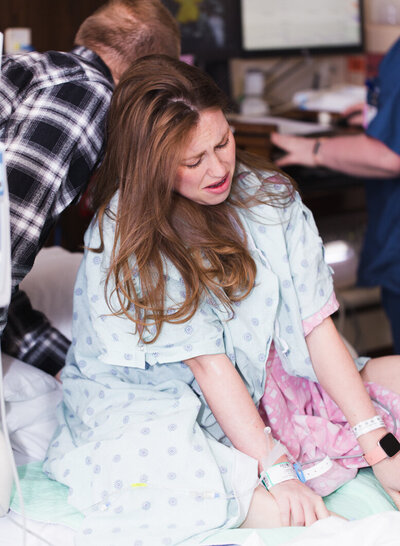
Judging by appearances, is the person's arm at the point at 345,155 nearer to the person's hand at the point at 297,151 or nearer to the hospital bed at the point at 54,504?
the person's hand at the point at 297,151

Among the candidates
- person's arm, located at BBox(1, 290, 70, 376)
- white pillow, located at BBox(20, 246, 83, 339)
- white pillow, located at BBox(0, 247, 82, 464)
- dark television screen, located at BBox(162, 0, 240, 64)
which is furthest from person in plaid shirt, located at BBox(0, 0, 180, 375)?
dark television screen, located at BBox(162, 0, 240, 64)

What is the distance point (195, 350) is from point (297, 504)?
0.96 feet

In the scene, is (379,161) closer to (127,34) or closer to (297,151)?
(297,151)

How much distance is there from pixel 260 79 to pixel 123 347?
191cm

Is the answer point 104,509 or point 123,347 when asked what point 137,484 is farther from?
point 123,347

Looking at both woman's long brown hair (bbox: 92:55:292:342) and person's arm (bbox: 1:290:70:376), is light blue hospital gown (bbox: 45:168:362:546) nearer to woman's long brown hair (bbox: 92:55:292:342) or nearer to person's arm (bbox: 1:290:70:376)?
woman's long brown hair (bbox: 92:55:292:342)

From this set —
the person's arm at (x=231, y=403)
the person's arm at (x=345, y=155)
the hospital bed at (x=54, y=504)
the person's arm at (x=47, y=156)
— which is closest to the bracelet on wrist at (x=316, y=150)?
the person's arm at (x=345, y=155)

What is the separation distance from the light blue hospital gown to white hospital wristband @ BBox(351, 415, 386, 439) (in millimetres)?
133

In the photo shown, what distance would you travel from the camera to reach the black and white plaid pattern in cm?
124

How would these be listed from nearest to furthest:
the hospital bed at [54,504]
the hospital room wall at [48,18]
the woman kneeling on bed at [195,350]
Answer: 1. the hospital bed at [54,504]
2. the woman kneeling on bed at [195,350]
3. the hospital room wall at [48,18]

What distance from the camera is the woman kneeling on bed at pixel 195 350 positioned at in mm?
1163

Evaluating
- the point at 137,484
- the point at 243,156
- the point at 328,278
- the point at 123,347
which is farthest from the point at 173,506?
the point at 243,156

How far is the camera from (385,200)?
2.23 m

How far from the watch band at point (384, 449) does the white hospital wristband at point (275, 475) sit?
5.4 inches
